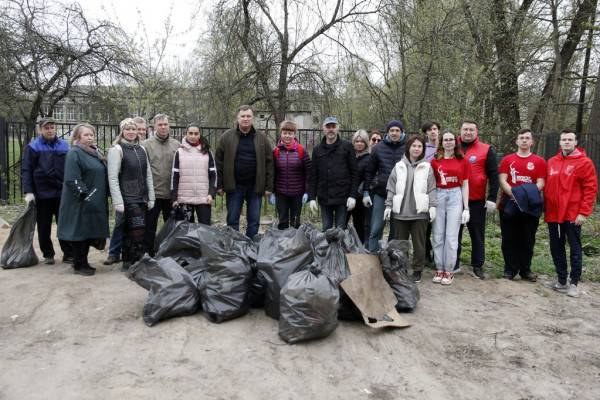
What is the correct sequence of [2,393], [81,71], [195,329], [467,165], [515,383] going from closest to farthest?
1. [2,393]
2. [515,383]
3. [195,329]
4. [467,165]
5. [81,71]

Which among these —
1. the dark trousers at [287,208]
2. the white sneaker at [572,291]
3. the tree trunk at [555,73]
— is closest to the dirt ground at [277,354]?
the white sneaker at [572,291]

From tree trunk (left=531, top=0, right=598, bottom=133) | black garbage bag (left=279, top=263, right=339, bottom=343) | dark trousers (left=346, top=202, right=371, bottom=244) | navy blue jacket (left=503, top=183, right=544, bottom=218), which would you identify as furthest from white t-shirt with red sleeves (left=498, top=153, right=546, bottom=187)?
tree trunk (left=531, top=0, right=598, bottom=133)

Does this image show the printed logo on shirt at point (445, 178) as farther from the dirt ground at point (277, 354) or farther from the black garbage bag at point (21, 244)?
the black garbage bag at point (21, 244)

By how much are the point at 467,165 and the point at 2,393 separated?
435cm

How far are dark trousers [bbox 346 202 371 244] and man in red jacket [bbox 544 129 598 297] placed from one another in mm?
1903

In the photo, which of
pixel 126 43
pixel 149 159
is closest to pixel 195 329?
pixel 149 159

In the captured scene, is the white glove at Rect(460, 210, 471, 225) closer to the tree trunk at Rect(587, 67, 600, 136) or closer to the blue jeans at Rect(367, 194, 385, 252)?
the blue jeans at Rect(367, 194, 385, 252)

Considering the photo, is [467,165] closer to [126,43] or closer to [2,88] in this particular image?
[2,88]

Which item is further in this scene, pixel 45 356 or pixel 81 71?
pixel 81 71

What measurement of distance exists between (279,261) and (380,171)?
1.96 m

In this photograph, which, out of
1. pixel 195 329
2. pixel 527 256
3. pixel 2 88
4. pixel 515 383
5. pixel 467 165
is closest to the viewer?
pixel 515 383

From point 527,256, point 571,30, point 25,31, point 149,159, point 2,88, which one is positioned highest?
point 571,30

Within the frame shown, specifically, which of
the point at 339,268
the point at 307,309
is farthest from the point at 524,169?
the point at 307,309

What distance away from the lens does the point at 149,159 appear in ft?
17.1
